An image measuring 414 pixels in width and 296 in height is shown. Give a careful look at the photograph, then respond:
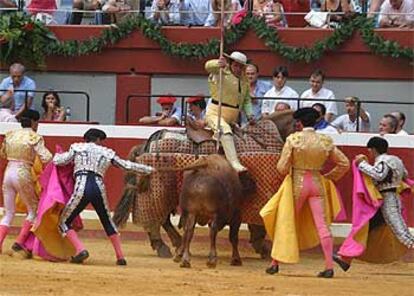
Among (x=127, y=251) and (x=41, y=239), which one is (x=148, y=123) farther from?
(x=41, y=239)

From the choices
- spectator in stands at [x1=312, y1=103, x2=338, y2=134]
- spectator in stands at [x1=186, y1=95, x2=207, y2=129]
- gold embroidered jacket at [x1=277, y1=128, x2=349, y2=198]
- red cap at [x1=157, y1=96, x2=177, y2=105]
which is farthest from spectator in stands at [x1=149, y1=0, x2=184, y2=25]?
gold embroidered jacket at [x1=277, y1=128, x2=349, y2=198]

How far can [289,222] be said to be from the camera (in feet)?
41.1

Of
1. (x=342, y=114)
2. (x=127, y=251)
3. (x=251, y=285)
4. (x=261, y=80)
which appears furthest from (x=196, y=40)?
(x=251, y=285)

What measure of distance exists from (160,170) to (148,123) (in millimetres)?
1783

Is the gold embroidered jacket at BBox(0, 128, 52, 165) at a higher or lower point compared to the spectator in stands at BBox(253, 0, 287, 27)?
lower

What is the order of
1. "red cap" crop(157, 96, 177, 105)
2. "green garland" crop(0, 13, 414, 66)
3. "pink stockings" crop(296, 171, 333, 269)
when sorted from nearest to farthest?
"pink stockings" crop(296, 171, 333, 269), "red cap" crop(157, 96, 177, 105), "green garland" crop(0, 13, 414, 66)

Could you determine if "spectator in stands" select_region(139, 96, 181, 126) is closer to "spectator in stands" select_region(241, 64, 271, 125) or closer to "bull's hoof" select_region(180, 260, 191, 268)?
"spectator in stands" select_region(241, 64, 271, 125)

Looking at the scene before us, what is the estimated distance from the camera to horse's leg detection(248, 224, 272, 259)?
14.2m

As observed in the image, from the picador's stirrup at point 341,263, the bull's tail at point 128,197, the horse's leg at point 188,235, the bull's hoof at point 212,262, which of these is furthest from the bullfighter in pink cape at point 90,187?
the picador's stirrup at point 341,263

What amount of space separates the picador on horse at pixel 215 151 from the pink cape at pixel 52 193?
3.10ft

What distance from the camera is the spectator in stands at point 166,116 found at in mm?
15242

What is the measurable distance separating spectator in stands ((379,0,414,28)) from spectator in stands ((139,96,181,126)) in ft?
8.16

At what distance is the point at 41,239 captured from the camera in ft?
42.9

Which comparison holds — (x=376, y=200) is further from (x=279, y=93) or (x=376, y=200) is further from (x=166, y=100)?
(x=166, y=100)
